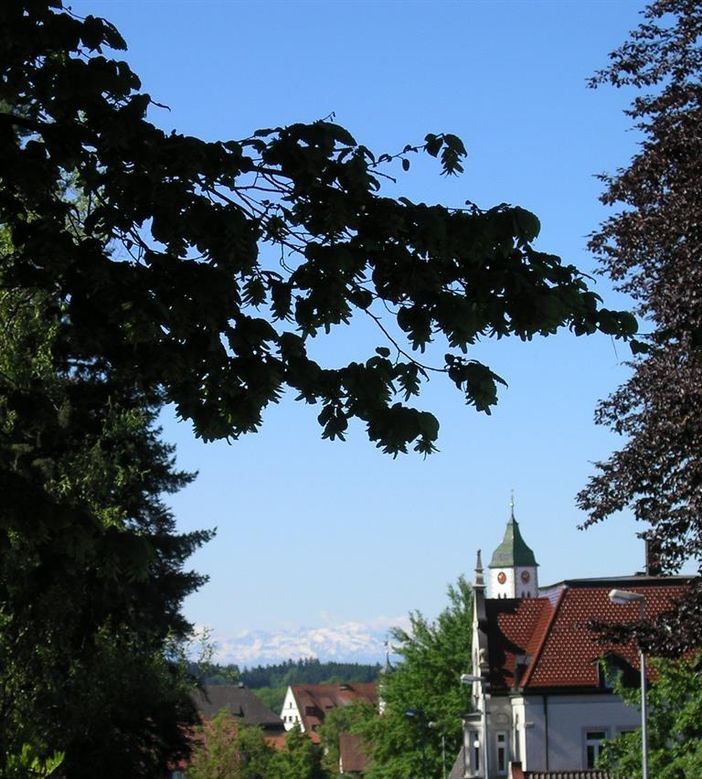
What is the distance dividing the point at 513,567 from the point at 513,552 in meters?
2.37

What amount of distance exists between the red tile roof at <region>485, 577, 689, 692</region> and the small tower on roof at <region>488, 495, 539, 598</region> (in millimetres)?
109917

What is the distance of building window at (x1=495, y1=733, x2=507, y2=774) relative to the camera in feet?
216

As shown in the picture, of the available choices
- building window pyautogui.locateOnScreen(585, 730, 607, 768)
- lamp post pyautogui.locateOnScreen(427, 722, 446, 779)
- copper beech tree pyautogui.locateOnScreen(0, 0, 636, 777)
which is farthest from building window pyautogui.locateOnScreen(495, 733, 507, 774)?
copper beech tree pyautogui.locateOnScreen(0, 0, 636, 777)

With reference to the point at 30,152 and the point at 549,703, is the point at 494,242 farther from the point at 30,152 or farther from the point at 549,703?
the point at 549,703

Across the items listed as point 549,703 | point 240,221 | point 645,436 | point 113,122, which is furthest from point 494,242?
point 549,703

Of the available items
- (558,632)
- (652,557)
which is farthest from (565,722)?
(652,557)

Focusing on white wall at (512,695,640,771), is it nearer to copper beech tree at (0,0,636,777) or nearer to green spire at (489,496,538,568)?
copper beech tree at (0,0,636,777)

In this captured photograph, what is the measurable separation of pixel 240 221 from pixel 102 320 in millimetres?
1046

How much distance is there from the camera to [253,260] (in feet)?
27.3

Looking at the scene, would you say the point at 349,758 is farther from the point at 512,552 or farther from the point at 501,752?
the point at 501,752

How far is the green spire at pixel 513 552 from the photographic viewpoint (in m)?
182

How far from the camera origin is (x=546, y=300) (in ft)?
27.6

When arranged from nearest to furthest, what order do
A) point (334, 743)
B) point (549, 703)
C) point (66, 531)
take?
point (66, 531)
point (549, 703)
point (334, 743)

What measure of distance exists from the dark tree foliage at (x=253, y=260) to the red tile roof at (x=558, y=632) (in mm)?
53660
